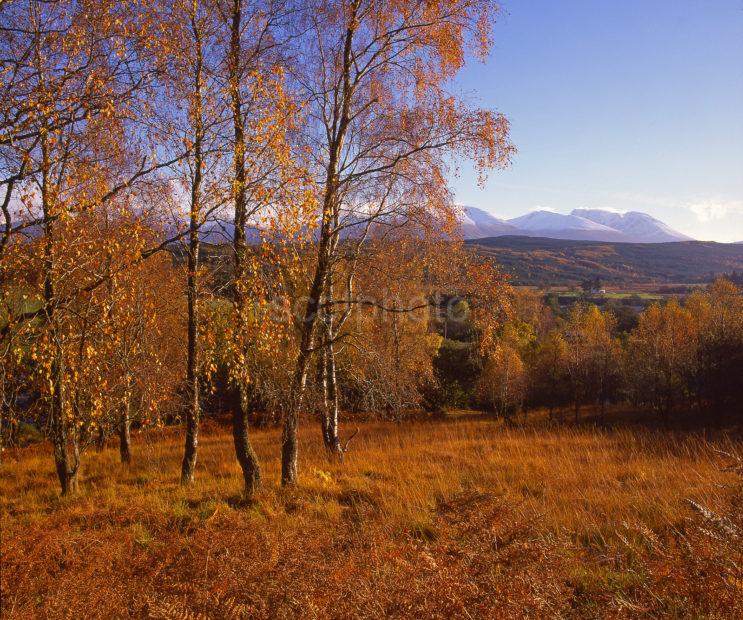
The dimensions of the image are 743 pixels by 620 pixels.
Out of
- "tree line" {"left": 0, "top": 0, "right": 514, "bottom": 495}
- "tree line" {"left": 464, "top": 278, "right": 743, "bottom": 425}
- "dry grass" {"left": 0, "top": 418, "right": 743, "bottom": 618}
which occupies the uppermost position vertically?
"tree line" {"left": 0, "top": 0, "right": 514, "bottom": 495}

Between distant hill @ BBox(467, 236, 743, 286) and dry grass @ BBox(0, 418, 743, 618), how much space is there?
340 feet

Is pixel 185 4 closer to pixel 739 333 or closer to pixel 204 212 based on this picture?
pixel 204 212

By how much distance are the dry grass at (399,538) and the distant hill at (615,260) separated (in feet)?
340

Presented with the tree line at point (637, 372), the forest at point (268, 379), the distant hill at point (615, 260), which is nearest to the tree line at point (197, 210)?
the forest at point (268, 379)

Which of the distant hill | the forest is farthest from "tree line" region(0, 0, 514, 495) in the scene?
the distant hill

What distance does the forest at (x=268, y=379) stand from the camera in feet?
8.83

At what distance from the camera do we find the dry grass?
2.24 meters

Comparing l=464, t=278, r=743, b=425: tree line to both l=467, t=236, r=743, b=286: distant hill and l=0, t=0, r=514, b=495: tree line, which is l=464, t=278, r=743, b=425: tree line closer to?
l=0, t=0, r=514, b=495: tree line

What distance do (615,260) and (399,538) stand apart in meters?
180

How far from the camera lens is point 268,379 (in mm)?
7562

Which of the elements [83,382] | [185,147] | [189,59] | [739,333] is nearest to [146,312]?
[83,382]

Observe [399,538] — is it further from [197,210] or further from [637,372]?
[637,372]

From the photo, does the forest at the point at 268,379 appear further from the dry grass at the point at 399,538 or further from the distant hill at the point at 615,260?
the distant hill at the point at 615,260

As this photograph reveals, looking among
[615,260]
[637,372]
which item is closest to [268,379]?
[637,372]
